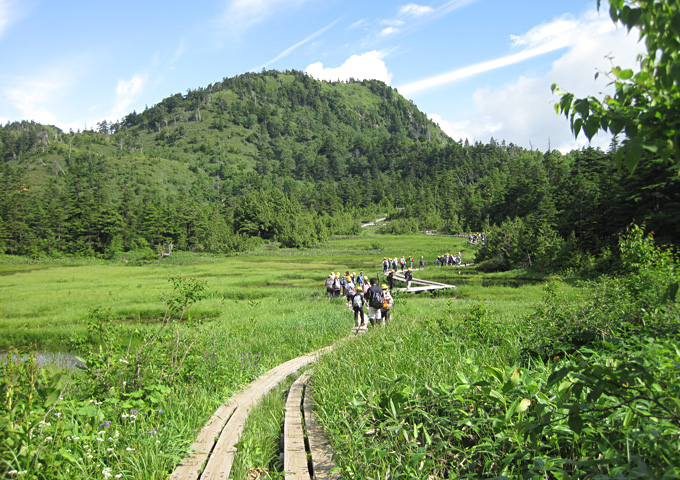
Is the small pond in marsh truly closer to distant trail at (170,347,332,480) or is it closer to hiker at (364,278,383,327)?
distant trail at (170,347,332,480)

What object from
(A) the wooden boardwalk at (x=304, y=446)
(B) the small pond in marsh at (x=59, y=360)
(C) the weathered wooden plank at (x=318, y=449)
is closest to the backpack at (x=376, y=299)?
(A) the wooden boardwalk at (x=304, y=446)

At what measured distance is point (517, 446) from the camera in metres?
3.75

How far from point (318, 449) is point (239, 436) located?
126cm

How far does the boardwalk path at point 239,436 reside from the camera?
15.6ft

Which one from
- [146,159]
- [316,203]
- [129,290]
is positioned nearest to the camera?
[129,290]

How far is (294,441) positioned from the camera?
5.53 m

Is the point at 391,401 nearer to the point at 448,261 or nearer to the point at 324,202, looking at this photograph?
the point at 448,261

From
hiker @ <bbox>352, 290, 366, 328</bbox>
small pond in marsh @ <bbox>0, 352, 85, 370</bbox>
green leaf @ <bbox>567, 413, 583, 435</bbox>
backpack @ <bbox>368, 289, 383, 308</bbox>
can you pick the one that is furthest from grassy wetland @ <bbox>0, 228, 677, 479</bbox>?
small pond in marsh @ <bbox>0, 352, 85, 370</bbox>

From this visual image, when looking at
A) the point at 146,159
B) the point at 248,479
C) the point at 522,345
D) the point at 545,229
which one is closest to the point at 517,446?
the point at 248,479

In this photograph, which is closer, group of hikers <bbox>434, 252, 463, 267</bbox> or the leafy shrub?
the leafy shrub

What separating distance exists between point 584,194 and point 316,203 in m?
103

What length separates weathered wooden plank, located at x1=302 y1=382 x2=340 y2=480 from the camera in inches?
181

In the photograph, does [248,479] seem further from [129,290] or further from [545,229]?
[545,229]

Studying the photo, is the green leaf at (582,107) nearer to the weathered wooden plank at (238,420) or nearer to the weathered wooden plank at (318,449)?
the weathered wooden plank at (318,449)
